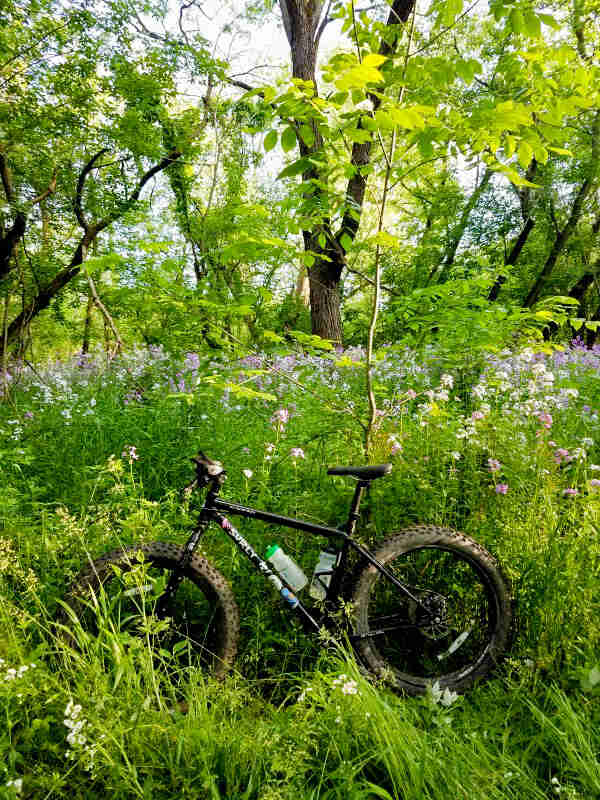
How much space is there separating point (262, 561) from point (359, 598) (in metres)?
0.55

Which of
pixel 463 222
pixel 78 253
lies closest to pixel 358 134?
pixel 78 253

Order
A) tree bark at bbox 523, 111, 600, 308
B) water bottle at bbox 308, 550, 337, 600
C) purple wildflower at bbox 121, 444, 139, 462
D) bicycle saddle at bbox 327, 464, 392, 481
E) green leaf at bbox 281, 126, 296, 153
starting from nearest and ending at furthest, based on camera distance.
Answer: green leaf at bbox 281, 126, 296, 153 < bicycle saddle at bbox 327, 464, 392, 481 < water bottle at bbox 308, 550, 337, 600 < purple wildflower at bbox 121, 444, 139, 462 < tree bark at bbox 523, 111, 600, 308

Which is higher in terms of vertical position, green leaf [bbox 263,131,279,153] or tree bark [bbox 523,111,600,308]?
tree bark [bbox 523,111,600,308]

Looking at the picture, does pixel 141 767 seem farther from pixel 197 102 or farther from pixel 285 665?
pixel 197 102

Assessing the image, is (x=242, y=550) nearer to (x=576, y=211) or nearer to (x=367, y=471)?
(x=367, y=471)

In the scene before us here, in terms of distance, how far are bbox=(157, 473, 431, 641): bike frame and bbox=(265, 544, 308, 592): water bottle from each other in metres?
0.03

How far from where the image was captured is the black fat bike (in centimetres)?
206

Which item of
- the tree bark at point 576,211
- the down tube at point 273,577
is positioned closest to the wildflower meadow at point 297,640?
the down tube at point 273,577

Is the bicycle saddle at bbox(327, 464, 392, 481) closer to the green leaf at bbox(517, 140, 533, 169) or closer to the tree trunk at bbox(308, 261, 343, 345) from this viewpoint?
the green leaf at bbox(517, 140, 533, 169)

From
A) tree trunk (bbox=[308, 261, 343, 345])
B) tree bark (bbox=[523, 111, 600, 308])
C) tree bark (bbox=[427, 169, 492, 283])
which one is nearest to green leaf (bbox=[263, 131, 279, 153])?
tree trunk (bbox=[308, 261, 343, 345])

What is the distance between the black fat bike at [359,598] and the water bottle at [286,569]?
0.13 feet

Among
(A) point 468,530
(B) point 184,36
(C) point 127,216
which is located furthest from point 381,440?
(B) point 184,36

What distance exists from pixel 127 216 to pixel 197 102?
5.72 meters

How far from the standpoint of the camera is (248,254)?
7.95 feet
